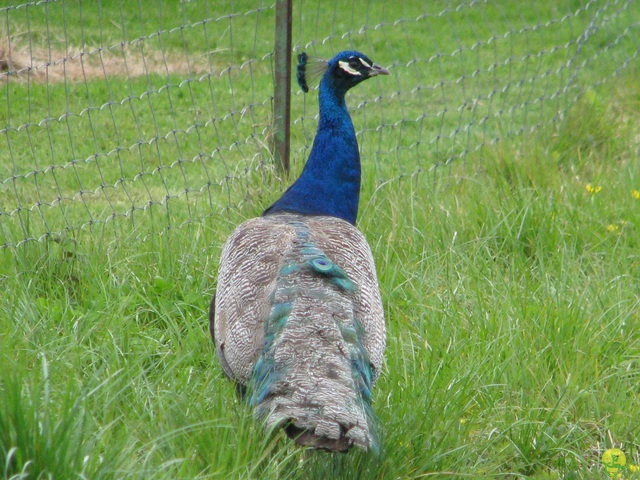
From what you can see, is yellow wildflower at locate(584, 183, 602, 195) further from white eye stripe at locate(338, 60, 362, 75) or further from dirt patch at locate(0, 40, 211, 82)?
dirt patch at locate(0, 40, 211, 82)

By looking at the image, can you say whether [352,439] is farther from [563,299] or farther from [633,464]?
[563,299]

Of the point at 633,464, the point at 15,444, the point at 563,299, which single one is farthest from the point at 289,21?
the point at 15,444

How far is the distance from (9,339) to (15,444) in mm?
948

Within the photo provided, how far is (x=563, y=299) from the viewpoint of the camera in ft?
12.7

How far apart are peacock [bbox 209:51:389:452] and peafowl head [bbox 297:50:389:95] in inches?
5.6

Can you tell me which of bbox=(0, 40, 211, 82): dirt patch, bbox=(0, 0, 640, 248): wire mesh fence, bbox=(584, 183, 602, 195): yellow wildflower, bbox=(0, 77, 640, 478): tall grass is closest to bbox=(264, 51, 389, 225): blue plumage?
bbox=(0, 77, 640, 478): tall grass

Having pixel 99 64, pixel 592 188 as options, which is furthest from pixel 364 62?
pixel 99 64

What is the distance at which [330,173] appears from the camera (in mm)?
3920

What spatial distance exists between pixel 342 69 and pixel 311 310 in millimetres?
1518

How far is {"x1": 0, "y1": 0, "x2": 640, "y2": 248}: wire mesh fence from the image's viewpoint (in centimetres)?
478

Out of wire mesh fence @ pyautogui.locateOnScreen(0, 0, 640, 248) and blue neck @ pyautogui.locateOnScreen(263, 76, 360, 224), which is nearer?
blue neck @ pyautogui.locateOnScreen(263, 76, 360, 224)

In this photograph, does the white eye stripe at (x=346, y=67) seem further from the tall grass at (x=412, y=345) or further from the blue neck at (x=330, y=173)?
the tall grass at (x=412, y=345)

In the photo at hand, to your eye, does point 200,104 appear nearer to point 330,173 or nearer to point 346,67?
point 346,67

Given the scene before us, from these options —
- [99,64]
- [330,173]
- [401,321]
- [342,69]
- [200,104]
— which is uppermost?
[342,69]
